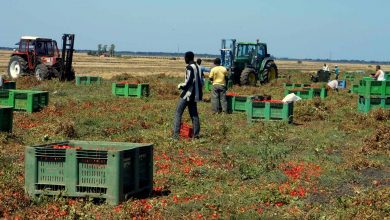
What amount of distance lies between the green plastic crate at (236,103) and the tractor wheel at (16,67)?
55.0 ft

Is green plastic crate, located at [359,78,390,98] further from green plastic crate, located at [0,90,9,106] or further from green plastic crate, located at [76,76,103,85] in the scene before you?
→ green plastic crate, located at [76,76,103,85]

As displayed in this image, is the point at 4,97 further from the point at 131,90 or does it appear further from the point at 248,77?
the point at 248,77

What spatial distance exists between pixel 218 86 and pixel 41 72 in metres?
15.4

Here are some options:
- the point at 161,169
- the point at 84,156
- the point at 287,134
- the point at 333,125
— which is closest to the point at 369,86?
the point at 333,125

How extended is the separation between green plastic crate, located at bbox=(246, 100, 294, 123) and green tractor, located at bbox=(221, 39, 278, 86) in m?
14.8

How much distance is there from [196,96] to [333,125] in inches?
227

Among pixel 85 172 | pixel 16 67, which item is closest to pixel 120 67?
pixel 16 67

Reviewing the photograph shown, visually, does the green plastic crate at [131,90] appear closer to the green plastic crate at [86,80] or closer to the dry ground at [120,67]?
the green plastic crate at [86,80]

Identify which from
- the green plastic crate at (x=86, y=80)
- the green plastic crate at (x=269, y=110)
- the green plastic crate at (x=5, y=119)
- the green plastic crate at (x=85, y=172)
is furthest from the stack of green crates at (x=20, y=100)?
the green plastic crate at (x=86, y=80)

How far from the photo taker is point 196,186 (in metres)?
9.22

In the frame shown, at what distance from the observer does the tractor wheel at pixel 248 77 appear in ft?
106

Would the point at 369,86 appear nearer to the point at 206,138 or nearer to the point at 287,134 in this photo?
the point at 287,134

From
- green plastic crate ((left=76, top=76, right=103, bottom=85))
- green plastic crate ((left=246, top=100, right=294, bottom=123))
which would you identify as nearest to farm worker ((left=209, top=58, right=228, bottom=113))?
green plastic crate ((left=246, top=100, right=294, bottom=123))

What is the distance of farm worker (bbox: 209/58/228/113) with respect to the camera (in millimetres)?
19422
